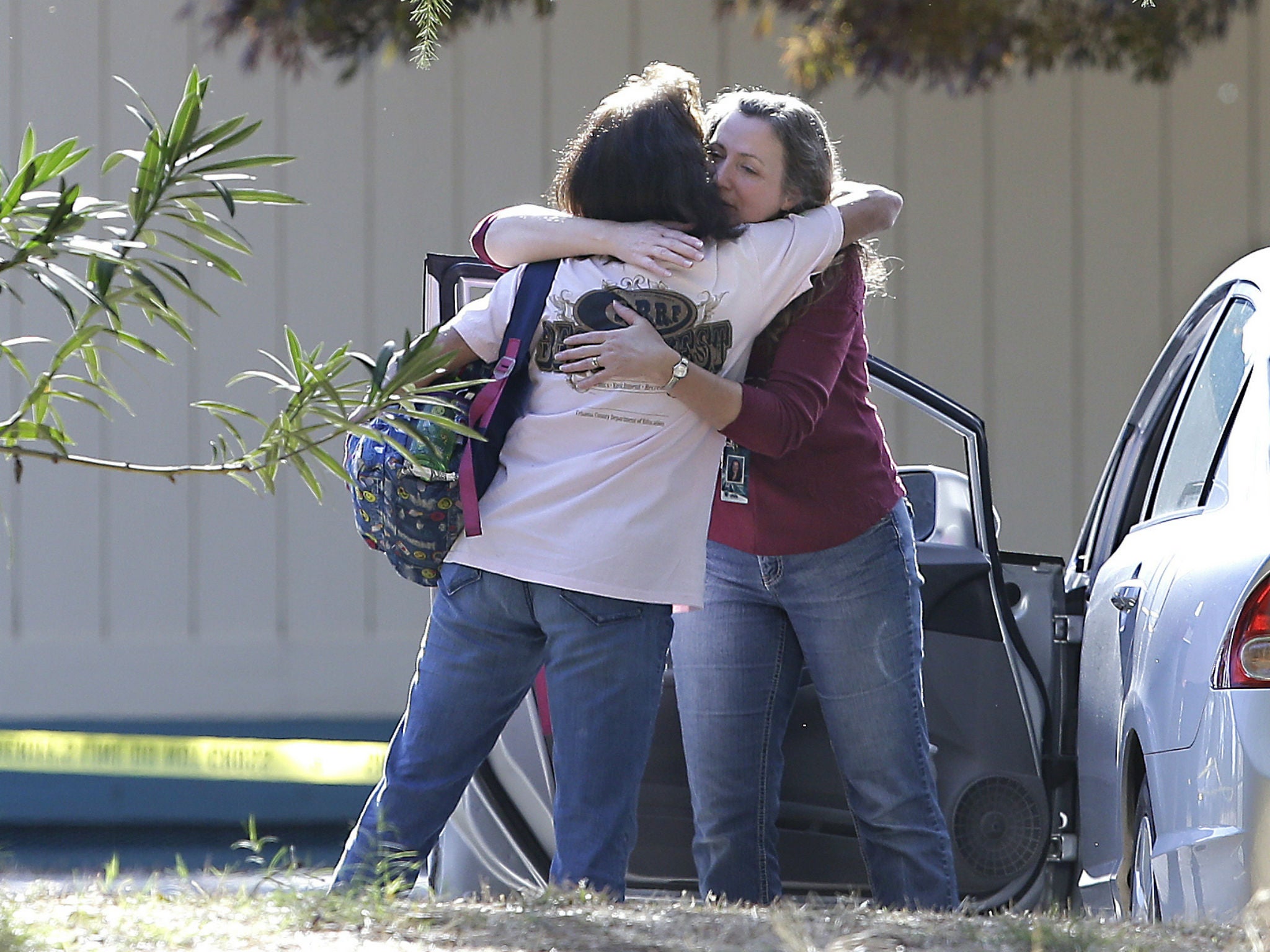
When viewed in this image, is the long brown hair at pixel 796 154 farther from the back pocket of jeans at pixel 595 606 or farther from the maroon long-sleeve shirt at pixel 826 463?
the back pocket of jeans at pixel 595 606

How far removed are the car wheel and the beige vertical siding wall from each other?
368 centimetres

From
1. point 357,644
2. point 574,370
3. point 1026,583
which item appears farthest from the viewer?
→ point 357,644

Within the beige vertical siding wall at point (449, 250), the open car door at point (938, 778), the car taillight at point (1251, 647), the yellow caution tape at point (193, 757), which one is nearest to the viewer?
the car taillight at point (1251, 647)

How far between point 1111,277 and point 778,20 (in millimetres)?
1718

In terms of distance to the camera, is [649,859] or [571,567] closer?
[571,567]

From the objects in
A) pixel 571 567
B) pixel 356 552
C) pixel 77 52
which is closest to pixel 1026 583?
Answer: pixel 571 567

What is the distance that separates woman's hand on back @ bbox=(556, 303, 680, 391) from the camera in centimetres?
224

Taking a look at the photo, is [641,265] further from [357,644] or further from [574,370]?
[357,644]

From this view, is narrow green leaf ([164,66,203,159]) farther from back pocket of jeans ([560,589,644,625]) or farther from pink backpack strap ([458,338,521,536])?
back pocket of jeans ([560,589,644,625])

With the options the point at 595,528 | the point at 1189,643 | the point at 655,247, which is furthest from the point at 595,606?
the point at 1189,643

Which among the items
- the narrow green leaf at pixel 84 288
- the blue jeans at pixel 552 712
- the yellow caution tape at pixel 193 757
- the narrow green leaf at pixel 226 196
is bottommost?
the yellow caution tape at pixel 193 757

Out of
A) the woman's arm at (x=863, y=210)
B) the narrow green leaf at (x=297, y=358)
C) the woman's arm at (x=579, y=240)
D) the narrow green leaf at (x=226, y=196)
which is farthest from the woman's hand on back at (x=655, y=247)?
the narrow green leaf at (x=226, y=196)

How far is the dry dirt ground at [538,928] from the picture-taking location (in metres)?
1.85

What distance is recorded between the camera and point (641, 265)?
228 centimetres
